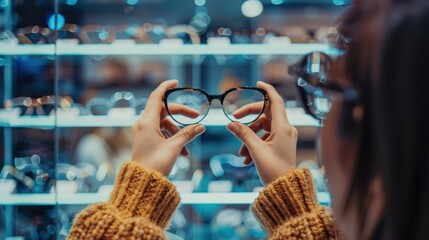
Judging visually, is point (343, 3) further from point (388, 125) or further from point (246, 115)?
point (388, 125)

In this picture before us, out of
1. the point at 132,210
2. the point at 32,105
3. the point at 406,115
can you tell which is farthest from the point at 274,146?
the point at 32,105

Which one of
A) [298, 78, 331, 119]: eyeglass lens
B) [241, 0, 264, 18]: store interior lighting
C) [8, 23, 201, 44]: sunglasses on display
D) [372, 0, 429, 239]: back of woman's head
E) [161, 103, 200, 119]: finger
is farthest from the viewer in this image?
[241, 0, 264, 18]: store interior lighting

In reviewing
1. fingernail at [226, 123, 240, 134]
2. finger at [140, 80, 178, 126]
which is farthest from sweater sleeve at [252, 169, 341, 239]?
finger at [140, 80, 178, 126]

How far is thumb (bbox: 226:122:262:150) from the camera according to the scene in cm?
84

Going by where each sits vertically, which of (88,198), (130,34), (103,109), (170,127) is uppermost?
(130,34)

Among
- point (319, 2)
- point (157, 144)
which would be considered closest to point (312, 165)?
point (319, 2)

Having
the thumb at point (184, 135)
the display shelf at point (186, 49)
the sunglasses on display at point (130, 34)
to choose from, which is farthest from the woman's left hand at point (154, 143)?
the sunglasses on display at point (130, 34)

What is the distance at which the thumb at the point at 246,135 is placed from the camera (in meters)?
0.84

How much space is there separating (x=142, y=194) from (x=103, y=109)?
3.07ft

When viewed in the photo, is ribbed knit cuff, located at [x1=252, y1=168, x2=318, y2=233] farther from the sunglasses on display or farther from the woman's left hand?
the sunglasses on display

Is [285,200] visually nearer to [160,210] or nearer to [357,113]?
[160,210]

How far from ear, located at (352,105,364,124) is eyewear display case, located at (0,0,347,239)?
755 millimetres

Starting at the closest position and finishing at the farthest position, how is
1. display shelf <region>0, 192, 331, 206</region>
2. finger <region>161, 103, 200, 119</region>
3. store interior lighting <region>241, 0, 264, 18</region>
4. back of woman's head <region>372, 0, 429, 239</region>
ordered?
back of woman's head <region>372, 0, 429, 239</region> < finger <region>161, 103, 200, 119</region> < display shelf <region>0, 192, 331, 206</region> < store interior lighting <region>241, 0, 264, 18</region>

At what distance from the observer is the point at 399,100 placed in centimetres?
37
